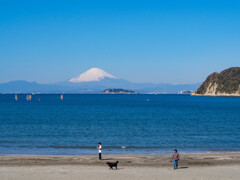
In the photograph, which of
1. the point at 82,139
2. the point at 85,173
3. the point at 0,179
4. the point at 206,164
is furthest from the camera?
the point at 82,139

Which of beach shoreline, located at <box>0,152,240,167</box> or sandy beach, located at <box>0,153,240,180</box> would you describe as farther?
beach shoreline, located at <box>0,152,240,167</box>

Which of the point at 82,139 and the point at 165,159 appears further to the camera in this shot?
the point at 82,139

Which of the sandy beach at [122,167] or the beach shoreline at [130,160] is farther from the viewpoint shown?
the beach shoreline at [130,160]

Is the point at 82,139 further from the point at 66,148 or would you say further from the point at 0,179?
the point at 0,179

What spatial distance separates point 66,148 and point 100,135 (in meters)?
11.8

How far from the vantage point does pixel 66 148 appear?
40.0m

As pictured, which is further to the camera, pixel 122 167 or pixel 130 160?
pixel 130 160

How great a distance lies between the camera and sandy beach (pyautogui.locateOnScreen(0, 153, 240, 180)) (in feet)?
82.8

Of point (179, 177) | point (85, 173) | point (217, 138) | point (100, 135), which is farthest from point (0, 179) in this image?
point (217, 138)

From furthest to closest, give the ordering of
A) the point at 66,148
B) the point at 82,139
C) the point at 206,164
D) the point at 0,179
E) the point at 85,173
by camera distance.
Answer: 1. the point at 82,139
2. the point at 66,148
3. the point at 206,164
4. the point at 85,173
5. the point at 0,179

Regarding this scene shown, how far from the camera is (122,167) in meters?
28.4

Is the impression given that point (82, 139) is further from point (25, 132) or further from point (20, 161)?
point (20, 161)

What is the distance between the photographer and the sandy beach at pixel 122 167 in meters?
25.2

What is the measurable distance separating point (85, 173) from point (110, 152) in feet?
37.8
